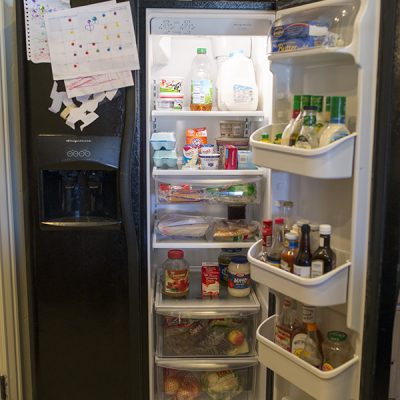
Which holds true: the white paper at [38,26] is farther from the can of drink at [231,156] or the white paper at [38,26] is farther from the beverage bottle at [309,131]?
the beverage bottle at [309,131]

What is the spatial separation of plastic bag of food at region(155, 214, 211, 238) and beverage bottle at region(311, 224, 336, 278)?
2.36 ft

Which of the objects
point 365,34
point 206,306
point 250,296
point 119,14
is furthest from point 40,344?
point 365,34

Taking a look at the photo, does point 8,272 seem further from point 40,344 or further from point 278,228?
point 278,228

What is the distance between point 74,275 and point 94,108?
0.60 m

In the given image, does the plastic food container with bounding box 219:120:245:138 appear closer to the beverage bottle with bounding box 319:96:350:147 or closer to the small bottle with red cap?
the small bottle with red cap

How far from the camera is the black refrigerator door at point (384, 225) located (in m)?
1.34

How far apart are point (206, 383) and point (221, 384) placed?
6 cm

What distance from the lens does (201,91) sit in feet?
7.04

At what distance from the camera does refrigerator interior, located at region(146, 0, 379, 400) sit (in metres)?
1.40

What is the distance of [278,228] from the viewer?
1.72 meters

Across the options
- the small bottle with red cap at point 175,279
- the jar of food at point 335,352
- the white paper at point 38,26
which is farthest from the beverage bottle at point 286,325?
the white paper at point 38,26

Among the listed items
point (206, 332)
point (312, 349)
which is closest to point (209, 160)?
point (206, 332)

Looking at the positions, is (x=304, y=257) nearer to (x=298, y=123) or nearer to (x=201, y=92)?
(x=298, y=123)

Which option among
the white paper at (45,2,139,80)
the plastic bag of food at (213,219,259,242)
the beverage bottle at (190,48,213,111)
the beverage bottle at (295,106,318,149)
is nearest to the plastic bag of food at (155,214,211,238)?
the plastic bag of food at (213,219,259,242)
